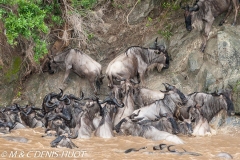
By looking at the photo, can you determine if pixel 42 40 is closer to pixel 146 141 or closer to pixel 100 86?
pixel 100 86

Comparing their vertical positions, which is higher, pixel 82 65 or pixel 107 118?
pixel 82 65

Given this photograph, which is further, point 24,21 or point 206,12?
point 206,12

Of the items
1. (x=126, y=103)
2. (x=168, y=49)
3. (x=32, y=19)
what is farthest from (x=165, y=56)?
(x=32, y=19)

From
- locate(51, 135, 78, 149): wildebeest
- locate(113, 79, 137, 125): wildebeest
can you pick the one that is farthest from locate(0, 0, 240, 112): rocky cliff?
locate(51, 135, 78, 149): wildebeest

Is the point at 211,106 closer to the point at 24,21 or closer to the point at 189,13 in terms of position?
the point at 189,13

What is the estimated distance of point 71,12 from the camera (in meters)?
11.9

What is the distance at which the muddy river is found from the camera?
21.5 feet

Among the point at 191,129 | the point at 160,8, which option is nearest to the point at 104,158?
the point at 191,129

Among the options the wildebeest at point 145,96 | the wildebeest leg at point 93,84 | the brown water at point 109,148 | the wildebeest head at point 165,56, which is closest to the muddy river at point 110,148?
the brown water at point 109,148

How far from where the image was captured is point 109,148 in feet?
23.9

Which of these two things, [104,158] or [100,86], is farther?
[100,86]

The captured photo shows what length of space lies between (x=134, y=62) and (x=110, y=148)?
15.0 feet

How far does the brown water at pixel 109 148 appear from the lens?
6.54 meters

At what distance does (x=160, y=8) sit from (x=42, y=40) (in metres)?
3.98
